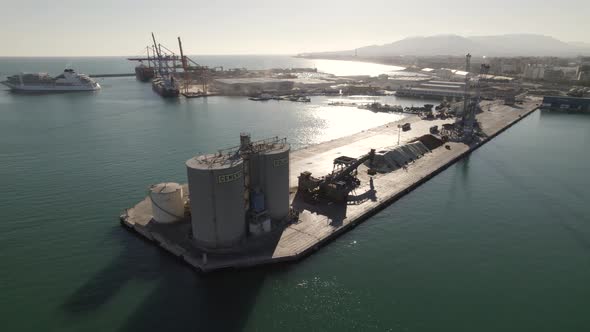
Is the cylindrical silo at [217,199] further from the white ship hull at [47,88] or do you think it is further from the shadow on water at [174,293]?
the white ship hull at [47,88]

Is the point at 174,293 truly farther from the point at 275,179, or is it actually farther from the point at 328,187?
the point at 328,187

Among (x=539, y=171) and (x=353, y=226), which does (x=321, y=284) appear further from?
(x=539, y=171)

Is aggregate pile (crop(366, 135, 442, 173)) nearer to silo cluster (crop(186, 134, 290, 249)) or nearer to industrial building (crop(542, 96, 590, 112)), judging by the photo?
silo cluster (crop(186, 134, 290, 249))

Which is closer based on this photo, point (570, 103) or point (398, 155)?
point (398, 155)

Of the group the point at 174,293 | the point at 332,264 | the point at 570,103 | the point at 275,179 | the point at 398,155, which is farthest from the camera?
the point at 570,103

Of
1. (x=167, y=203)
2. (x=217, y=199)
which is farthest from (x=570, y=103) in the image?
(x=167, y=203)

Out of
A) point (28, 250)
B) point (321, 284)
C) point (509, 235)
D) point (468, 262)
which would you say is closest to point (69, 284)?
point (28, 250)

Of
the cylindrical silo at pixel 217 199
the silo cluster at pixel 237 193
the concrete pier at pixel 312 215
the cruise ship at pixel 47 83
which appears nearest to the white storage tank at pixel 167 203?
the concrete pier at pixel 312 215
